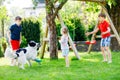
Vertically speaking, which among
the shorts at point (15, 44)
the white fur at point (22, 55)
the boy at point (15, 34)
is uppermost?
the boy at point (15, 34)

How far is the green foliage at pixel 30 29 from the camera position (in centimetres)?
2178

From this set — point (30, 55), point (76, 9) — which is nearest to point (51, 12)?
point (30, 55)

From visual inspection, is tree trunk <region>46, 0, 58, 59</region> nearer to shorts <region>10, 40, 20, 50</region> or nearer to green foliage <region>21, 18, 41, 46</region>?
shorts <region>10, 40, 20, 50</region>

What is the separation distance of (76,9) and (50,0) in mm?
17380

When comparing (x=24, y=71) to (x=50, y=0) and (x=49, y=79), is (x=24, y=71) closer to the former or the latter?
(x=49, y=79)

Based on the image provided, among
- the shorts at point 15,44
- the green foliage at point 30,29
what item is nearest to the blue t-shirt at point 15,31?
the shorts at point 15,44

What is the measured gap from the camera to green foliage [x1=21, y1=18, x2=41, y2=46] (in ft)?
71.5

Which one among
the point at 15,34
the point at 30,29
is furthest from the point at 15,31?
the point at 30,29

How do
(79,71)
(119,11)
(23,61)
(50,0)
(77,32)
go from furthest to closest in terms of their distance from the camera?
(77,32), (119,11), (50,0), (23,61), (79,71)

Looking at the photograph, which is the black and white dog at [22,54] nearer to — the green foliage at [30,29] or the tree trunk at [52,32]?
the tree trunk at [52,32]

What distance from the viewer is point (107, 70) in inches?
397

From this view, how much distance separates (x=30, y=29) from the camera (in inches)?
859

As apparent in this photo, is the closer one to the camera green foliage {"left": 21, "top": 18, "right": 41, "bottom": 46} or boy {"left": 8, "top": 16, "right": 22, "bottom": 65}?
boy {"left": 8, "top": 16, "right": 22, "bottom": 65}

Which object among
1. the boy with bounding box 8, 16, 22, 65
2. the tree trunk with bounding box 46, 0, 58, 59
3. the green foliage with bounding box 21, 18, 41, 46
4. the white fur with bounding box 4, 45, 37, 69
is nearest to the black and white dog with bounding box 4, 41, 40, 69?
the white fur with bounding box 4, 45, 37, 69
